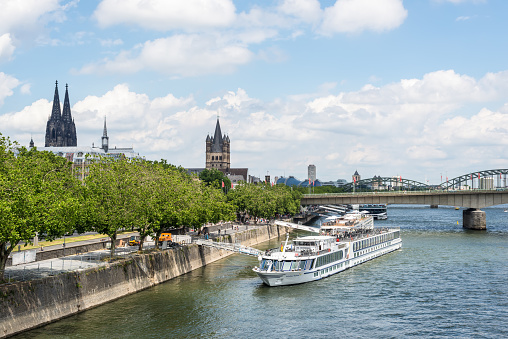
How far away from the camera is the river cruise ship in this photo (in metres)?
65.8

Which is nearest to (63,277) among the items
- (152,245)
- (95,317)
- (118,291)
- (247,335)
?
(95,317)

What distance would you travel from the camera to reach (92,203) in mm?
57938

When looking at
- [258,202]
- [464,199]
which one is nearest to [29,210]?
[258,202]

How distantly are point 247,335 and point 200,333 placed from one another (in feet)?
12.2

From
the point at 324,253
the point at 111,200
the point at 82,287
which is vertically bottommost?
the point at 82,287

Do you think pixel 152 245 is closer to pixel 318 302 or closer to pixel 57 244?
pixel 57 244

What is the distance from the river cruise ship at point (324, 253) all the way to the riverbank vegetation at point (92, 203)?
43.5 feet

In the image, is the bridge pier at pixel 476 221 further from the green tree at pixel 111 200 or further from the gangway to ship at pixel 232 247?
the green tree at pixel 111 200

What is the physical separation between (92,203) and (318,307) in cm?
2414

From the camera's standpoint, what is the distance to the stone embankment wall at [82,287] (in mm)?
43869

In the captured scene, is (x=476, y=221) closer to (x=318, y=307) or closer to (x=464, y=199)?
(x=464, y=199)

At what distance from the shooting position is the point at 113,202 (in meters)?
62.8

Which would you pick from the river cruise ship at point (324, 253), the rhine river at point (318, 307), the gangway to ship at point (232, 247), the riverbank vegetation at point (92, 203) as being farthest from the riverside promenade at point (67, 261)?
the river cruise ship at point (324, 253)

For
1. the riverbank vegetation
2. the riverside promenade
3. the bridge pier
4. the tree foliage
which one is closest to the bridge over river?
the bridge pier
